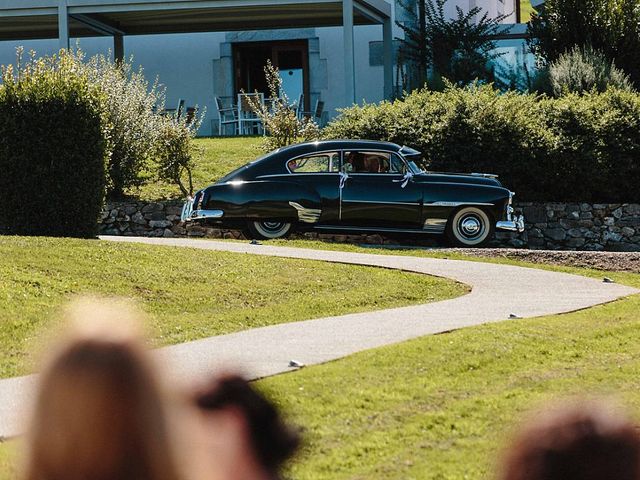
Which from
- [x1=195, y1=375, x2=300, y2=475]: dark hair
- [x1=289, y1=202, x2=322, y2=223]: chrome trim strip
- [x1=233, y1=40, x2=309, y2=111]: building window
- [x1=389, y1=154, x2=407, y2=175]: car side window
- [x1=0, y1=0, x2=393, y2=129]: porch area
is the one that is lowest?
[x1=289, y1=202, x2=322, y2=223]: chrome trim strip

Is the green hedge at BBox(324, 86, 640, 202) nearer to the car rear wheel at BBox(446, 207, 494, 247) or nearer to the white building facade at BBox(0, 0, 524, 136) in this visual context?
the car rear wheel at BBox(446, 207, 494, 247)

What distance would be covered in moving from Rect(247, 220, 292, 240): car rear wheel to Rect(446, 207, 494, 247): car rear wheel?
2.40 metres

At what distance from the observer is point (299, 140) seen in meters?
21.3

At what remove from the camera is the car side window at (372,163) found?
1752 cm

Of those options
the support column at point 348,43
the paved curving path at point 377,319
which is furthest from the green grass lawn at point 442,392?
the support column at point 348,43

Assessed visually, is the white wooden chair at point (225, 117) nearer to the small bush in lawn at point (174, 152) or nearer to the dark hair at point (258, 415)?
the small bush in lawn at point (174, 152)

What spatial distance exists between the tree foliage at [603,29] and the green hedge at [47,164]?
1475cm

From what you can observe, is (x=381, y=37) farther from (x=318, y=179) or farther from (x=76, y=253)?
(x=76, y=253)

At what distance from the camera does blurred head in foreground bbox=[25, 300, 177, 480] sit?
67.6 inches

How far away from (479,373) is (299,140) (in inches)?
550

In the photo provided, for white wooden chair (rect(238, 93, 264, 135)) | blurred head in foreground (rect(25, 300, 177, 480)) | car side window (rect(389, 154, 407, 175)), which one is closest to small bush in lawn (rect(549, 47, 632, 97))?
white wooden chair (rect(238, 93, 264, 135))

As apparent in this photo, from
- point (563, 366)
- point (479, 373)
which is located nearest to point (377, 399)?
point (479, 373)

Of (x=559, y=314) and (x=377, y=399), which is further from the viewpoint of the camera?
(x=559, y=314)

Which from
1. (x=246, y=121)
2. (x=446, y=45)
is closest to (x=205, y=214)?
(x=246, y=121)
